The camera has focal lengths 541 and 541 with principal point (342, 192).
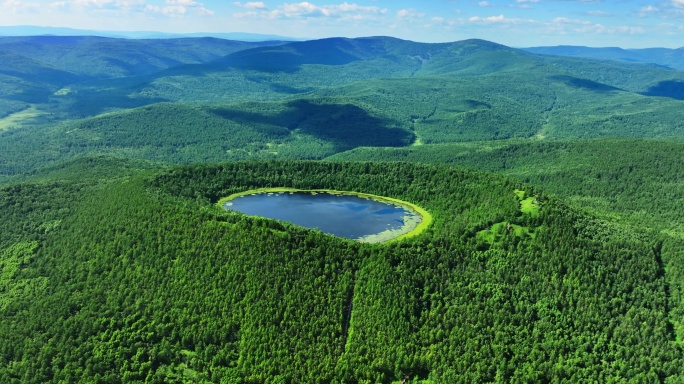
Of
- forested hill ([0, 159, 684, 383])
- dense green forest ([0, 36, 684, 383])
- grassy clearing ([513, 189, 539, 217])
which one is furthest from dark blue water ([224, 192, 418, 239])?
grassy clearing ([513, 189, 539, 217])

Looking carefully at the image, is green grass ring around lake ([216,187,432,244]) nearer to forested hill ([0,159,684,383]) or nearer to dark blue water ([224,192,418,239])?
dark blue water ([224,192,418,239])

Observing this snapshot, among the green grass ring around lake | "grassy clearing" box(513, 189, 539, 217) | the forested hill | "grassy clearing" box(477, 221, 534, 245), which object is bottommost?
the forested hill

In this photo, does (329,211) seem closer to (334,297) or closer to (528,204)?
(334,297)

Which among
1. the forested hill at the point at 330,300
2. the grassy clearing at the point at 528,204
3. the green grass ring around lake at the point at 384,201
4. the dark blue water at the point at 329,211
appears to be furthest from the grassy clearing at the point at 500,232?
the dark blue water at the point at 329,211

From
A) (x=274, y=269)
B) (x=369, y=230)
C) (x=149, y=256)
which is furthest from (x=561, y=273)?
(x=149, y=256)

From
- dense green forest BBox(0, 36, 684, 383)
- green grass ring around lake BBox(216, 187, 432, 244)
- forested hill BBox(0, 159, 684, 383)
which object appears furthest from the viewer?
green grass ring around lake BBox(216, 187, 432, 244)

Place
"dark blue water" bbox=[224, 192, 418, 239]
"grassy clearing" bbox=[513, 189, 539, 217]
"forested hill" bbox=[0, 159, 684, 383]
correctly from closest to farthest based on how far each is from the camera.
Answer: "forested hill" bbox=[0, 159, 684, 383] < "grassy clearing" bbox=[513, 189, 539, 217] < "dark blue water" bbox=[224, 192, 418, 239]

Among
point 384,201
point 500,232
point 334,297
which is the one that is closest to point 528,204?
point 500,232
